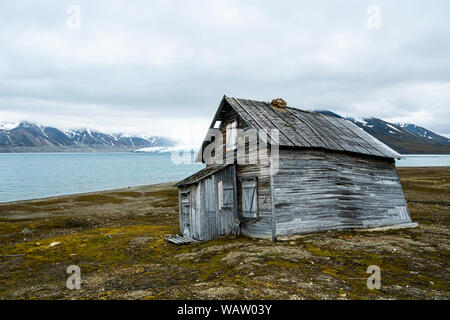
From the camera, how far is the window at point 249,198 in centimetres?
1645

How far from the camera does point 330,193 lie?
55.6ft

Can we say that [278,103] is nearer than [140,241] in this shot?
No

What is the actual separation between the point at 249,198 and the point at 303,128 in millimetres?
5509

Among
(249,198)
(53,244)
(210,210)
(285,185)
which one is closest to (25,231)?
(53,244)

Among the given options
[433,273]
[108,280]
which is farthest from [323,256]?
[108,280]

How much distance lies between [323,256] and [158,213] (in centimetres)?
2364

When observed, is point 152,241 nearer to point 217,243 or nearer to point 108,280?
point 217,243

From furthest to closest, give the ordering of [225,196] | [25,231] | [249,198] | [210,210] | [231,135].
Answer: [25,231] < [231,135] < [225,196] < [249,198] < [210,210]

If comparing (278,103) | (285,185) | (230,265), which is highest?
(278,103)

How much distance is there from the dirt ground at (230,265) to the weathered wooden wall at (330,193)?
84 centimetres

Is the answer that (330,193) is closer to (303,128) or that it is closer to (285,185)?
(285,185)

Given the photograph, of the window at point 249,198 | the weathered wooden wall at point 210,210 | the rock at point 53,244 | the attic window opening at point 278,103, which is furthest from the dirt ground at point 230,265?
the attic window opening at point 278,103

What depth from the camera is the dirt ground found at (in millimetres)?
8828
